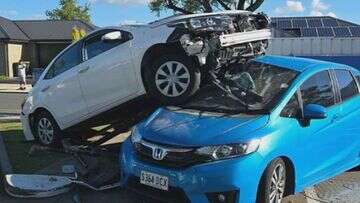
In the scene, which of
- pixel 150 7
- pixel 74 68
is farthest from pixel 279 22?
pixel 74 68

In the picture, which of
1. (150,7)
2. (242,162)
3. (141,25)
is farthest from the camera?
(150,7)

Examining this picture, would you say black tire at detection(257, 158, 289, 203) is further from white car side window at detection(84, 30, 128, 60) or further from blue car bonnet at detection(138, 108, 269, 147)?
white car side window at detection(84, 30, 128, 60)

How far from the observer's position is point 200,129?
19.2 ft

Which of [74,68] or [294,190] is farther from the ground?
[74,68]

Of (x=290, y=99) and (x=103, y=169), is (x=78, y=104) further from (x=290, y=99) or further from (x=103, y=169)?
(x=290, y=99)

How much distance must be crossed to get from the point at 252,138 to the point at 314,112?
917 mm

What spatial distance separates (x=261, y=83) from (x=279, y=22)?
3317cm

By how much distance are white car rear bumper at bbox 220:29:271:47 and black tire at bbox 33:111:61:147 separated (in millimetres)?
3421

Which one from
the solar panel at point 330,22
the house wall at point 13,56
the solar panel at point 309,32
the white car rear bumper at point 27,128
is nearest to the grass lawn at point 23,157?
the white car rear bumper at point 27,128

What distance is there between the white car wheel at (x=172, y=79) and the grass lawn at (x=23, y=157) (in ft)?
7.28

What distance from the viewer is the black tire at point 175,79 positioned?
7.54 metres

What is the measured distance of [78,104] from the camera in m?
8.93

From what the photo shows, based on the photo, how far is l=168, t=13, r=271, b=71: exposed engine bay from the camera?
747 centimetres

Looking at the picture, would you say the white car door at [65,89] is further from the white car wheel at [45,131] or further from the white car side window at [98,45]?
the white car wheel at [45,131]
